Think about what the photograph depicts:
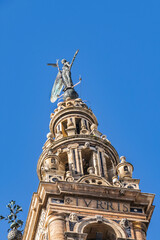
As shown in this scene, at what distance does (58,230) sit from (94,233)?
232cm

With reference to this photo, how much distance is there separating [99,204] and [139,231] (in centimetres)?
242

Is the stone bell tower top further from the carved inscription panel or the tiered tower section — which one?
the carved inscription panel

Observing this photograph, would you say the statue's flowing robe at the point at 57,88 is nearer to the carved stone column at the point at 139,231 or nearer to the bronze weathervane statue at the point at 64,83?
the bronze weathervane statue at the point at 64,83

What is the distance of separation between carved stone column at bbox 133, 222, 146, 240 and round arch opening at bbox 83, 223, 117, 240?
1.15 meters

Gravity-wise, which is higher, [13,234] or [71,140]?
[71,140]

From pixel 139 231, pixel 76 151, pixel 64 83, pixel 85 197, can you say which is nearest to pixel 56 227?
pixel 85 197

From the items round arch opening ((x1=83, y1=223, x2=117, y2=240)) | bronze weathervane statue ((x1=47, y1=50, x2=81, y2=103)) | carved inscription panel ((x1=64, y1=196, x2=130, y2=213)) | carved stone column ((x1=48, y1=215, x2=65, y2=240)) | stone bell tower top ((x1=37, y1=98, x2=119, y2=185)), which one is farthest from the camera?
bronze weathervane statue ((x1=47, y1=50, x2=81, y2=103))

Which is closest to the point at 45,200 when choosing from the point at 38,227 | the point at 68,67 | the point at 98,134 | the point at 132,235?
the point at 38,227

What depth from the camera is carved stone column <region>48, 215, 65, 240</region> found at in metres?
39.9

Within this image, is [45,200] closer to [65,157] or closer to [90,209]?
[90,209]

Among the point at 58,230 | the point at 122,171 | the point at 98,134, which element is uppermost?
the point at 98,134

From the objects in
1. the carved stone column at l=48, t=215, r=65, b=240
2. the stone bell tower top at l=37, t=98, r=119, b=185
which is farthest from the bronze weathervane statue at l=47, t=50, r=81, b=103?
the carved stone column at l=48, t=215, r=65, b=240

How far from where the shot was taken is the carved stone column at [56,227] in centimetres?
3988

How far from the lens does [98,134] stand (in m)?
50.6
